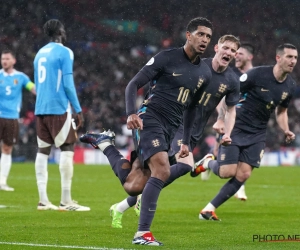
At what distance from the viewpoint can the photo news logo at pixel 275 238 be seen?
6.91m

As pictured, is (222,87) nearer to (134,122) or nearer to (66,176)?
(66,176)

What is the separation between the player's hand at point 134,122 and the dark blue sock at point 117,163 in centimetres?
103

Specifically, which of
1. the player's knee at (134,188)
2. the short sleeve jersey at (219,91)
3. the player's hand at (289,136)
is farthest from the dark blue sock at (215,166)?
the player's knee at (134,188)

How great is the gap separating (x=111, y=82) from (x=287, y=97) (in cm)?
1955

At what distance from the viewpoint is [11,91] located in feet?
45.1

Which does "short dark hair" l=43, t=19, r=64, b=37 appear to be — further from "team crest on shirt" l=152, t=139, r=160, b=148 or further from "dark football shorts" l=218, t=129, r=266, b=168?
"team crest on shirt" l=152, t=139, r=160, b=148

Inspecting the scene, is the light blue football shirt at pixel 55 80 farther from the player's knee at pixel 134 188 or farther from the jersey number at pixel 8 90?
the jersey number at pixel 8 90

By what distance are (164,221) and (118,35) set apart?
69.9ft

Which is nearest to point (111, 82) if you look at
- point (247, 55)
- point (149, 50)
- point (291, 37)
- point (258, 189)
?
point (149, 50)

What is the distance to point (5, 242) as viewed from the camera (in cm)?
634

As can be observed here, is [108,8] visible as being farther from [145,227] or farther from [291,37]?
[145,227]

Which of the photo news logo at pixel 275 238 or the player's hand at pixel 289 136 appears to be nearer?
the photo news logo at pixel 275 238

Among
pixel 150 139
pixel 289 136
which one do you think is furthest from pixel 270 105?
pixel 150 139

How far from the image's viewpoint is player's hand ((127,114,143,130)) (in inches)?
244
